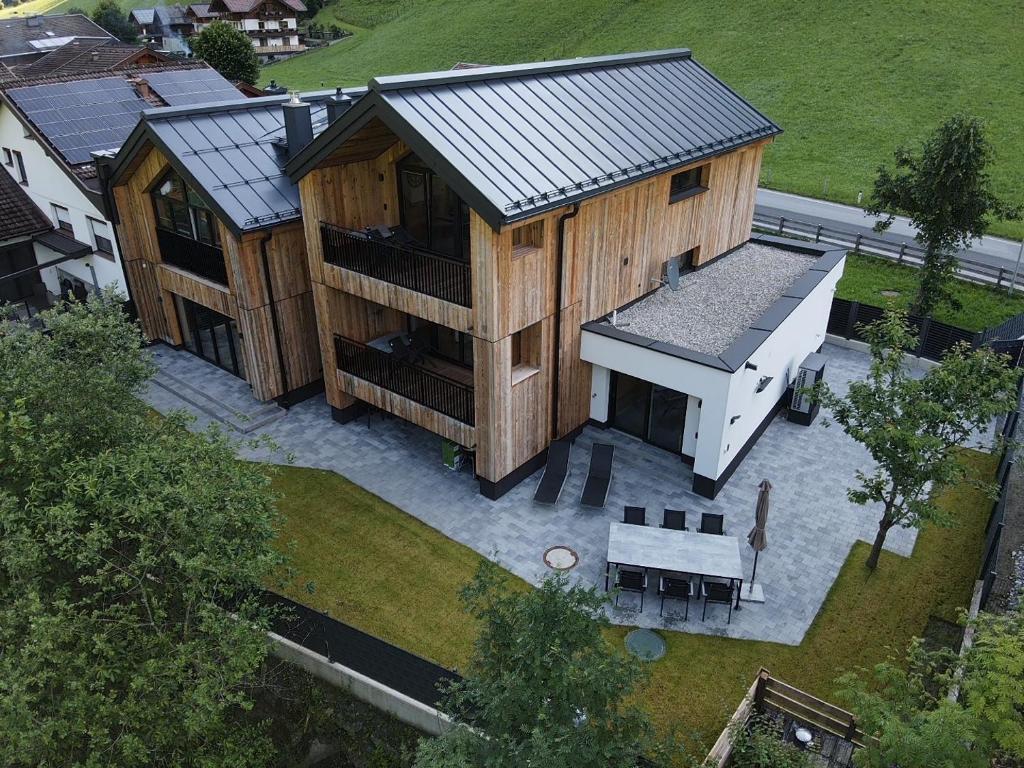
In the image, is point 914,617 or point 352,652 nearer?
point 352,652

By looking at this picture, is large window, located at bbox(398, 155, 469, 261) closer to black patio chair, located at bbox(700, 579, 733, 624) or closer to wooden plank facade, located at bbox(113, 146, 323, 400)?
wooden plank facade, located at bbox(113, 146, 323, 400)

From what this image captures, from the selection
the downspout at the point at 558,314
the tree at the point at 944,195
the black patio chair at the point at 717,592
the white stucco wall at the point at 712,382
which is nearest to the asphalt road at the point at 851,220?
the tree at the point at 944,195

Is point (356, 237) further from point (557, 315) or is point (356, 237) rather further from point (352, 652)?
point (352, 652)

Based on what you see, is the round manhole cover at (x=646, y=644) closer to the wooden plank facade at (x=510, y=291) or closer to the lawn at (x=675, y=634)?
the lawn at (x=675, y=634)

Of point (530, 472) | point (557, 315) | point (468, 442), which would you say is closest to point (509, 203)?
point (557, 315)

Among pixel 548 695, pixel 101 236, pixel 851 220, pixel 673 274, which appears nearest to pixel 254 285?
pixel 101 236

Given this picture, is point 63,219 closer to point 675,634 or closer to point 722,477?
point 722,477

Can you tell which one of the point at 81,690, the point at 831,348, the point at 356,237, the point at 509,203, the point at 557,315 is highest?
the point at 509,203

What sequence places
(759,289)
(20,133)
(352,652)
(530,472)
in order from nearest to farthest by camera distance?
(352,652) → (530,472) → (759,289) → (20,133)
